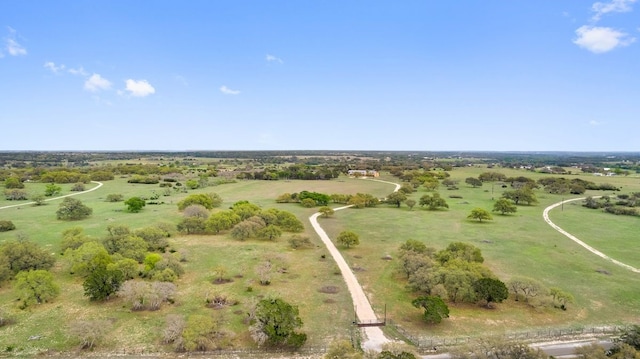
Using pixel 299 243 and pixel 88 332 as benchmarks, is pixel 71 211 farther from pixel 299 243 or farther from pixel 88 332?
→ pixel 88 332

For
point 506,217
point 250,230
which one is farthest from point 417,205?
point 250,230

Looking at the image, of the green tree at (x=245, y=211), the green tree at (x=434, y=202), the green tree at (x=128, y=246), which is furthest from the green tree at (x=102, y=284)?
the green tree at (x=434, y=202)

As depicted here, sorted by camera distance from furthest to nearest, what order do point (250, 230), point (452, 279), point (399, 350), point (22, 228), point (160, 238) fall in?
point (22, 228) < point (250, 230) < point (160, 238) < point (452, 279) < point (399, 350)

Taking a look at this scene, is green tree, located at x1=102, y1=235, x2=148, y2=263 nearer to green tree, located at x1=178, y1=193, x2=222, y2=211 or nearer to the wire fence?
green tree, located at x1=178, y1=193, x2=222, y2=211

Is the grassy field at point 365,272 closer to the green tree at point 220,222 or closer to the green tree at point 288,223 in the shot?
the green tree at point 220,222

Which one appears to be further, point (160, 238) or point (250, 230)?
point (250, 230)

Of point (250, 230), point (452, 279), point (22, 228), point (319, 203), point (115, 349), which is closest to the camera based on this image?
point (115, 349)

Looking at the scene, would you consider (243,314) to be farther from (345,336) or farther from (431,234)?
(431,234)
